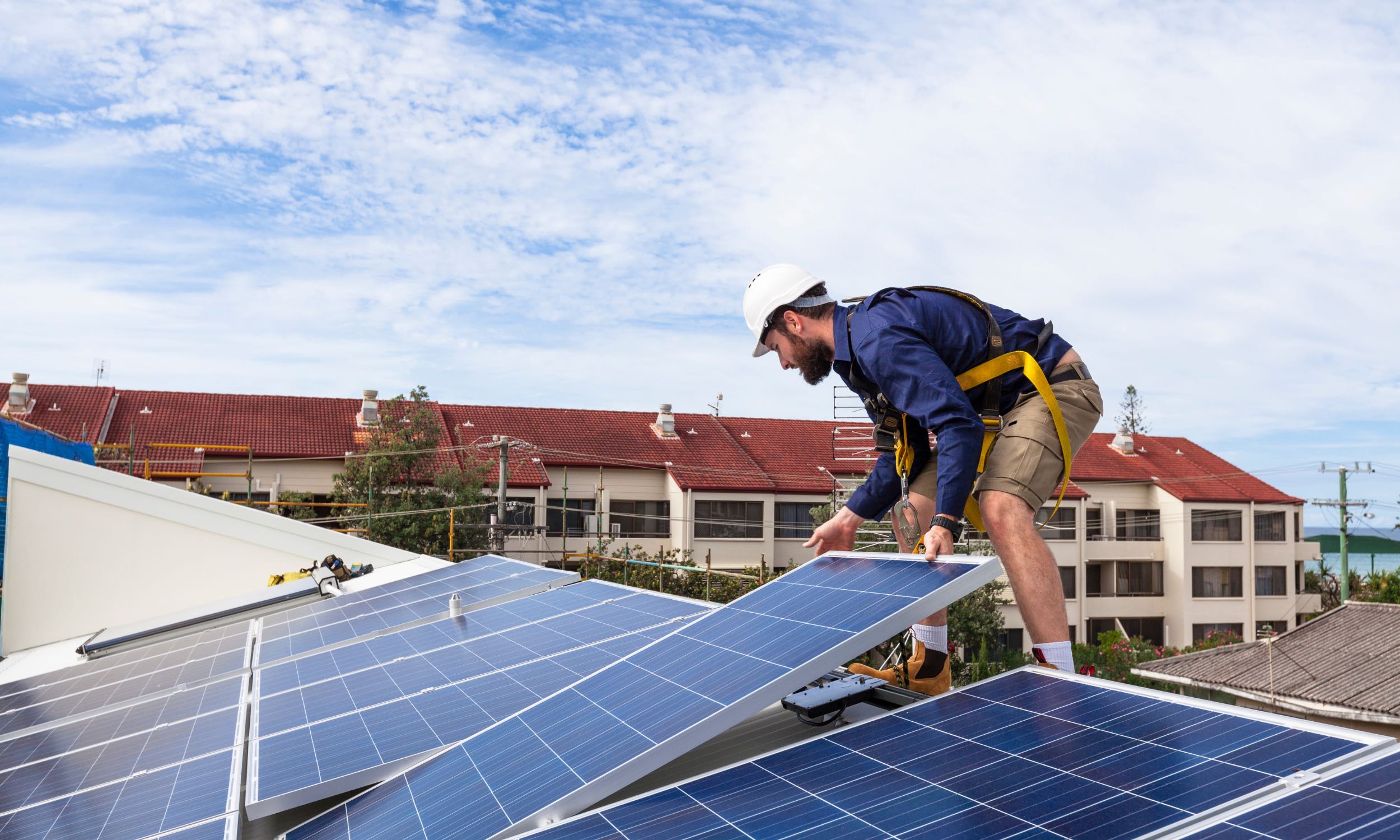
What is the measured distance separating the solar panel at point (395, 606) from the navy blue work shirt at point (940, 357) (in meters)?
4.06

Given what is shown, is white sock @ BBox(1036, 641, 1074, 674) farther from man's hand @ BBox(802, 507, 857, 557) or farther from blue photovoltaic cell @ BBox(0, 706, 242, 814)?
blue photovoltaic cell @ BBox(0, 706, 242, 814)

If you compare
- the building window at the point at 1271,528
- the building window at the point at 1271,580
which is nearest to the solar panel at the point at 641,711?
the building window at the point at 1271,528

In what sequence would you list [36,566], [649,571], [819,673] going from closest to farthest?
[819,673]
[36,566]
[649,571]

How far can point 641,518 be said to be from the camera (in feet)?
137

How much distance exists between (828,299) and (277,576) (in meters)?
9.27

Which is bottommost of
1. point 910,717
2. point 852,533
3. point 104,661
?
point 104,661

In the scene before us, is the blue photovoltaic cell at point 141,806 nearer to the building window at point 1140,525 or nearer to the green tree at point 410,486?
the green tree at point 410,486

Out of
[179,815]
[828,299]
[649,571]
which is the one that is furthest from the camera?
Answer: [649,571]

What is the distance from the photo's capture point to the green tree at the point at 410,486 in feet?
110

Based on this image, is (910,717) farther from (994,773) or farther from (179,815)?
(179,815)

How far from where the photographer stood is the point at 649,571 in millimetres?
31375

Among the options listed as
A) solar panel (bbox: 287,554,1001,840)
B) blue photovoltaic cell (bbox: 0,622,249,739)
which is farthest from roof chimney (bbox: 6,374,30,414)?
solar panel (bbox: 287,554,1001,840)

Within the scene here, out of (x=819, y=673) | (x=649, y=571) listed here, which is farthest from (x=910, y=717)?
(x=649, y=571)

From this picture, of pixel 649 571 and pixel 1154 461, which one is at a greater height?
pixel 1154 461
